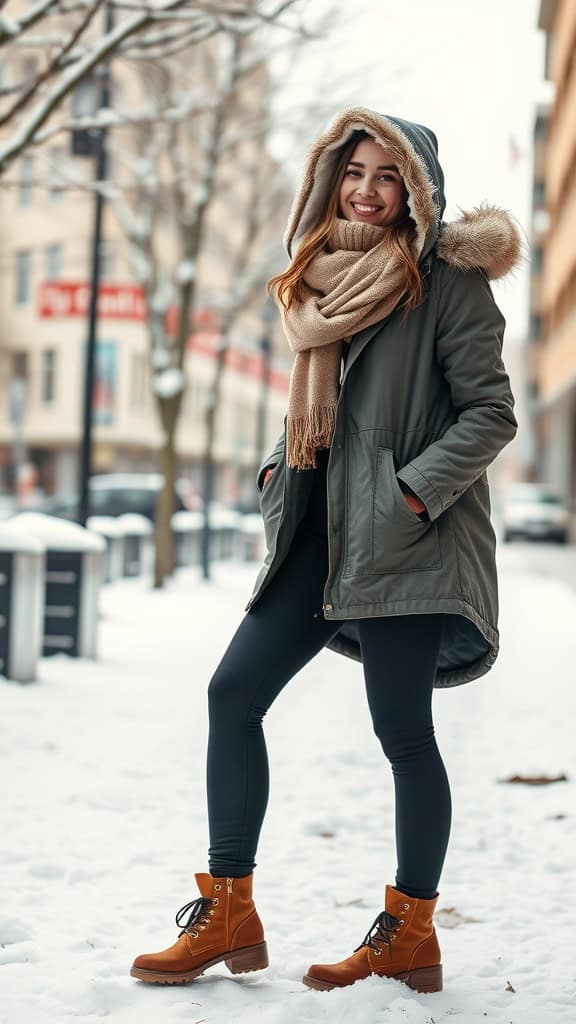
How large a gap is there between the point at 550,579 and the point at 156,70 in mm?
9115

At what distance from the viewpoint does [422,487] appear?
9.53ft

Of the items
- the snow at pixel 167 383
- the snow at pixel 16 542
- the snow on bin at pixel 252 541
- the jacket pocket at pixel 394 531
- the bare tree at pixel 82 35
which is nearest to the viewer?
the jacket pocket at pixel 394 531

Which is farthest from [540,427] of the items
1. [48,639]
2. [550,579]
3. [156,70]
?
[48,639]

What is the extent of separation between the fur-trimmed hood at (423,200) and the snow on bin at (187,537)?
54.0ft

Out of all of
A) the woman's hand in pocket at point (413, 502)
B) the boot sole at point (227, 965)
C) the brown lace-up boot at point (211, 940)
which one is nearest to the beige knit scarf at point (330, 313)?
the woman's hand in pocket at point (413, 502)

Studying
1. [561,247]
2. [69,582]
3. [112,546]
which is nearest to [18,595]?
[69,582]

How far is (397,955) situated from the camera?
3.08m

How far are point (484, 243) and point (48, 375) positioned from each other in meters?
47.8

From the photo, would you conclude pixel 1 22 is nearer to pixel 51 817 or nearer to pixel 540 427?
pixel 51 817

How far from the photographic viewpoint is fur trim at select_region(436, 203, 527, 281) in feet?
10.0

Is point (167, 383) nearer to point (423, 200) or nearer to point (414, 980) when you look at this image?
point (423, 200)

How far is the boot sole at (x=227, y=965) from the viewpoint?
121 inches

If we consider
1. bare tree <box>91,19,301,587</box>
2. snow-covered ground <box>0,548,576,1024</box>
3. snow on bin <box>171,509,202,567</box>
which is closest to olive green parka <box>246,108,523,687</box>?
snow-covered ground <box>0,548,576,1024</box>

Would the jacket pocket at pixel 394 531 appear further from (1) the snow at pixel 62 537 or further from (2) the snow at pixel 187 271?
(2) the snow at pixel 187 271
